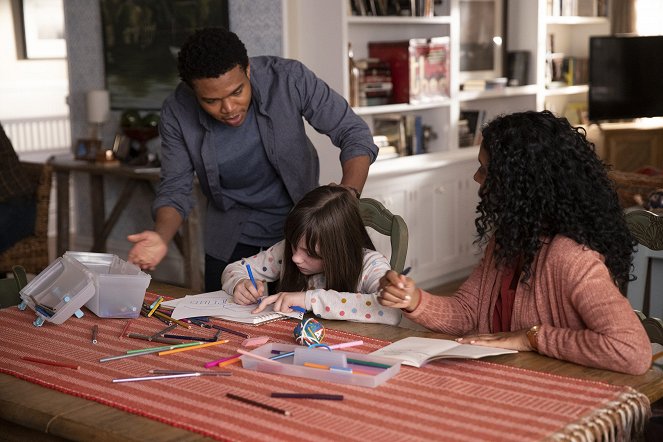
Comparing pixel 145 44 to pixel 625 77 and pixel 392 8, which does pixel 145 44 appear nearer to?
pixel 392 8

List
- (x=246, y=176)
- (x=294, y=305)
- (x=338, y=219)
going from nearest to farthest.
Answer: (x=294, y=305), (x=338, y=219), (x=246, y=176)

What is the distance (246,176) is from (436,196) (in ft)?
7.92

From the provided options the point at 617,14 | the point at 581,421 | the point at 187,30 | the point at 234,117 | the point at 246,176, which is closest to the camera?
the point at 581,421

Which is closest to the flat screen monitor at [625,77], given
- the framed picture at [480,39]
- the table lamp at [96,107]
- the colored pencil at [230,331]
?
the framed picture at [480,39]

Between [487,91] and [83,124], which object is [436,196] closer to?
[487,91]

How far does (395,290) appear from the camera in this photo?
190 cm

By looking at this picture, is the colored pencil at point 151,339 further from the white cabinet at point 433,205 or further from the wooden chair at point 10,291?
the white cabinet at point 433,205

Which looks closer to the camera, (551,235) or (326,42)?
(551,235)

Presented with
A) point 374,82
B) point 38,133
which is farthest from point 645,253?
point 38,133

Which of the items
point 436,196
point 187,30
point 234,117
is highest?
point 187,30

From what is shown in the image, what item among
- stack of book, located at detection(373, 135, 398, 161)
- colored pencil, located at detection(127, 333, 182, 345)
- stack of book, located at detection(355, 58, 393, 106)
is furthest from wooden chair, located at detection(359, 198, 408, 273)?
stack of book, located at detection(373, 135, 398, 161)

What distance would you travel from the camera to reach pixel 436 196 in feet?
16.4

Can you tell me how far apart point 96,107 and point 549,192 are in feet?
12.3

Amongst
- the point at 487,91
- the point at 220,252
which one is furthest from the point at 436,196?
the point at 220,252
